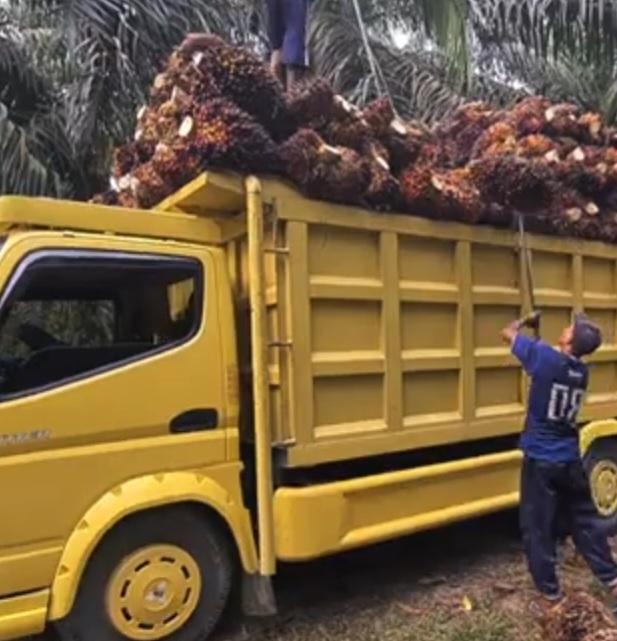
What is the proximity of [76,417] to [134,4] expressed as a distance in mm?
4656

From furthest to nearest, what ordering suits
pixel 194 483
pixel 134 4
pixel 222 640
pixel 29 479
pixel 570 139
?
1. pixel 134 4
2. pixel 570 139
3. pixel 222 640
4. pixel 194 483
5. pixel 29 479

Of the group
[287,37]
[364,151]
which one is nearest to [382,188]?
[364,151]

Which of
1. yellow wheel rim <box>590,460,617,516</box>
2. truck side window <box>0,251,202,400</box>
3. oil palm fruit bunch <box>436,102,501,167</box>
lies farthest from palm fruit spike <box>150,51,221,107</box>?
yellow wheel rim <box>590,460,617,516</box>

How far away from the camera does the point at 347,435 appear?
455 cm

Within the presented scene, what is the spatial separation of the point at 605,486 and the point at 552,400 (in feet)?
6.05

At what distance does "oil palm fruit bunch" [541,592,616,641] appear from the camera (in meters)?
3.51

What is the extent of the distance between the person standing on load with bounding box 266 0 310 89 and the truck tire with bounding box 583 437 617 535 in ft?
11.0

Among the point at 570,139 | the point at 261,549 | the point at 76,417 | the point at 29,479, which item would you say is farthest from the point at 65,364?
the point at 570,139

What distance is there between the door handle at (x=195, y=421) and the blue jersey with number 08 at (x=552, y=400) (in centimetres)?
173

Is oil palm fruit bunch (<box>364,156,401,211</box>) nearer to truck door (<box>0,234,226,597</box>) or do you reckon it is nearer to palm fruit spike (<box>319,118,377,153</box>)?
palm fruit spike (<box>319,118,377,153</box>)

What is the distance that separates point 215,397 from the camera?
421cm

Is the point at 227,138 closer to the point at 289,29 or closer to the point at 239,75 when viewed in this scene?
the point at 239,75

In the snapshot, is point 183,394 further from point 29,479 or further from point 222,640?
point 222,640

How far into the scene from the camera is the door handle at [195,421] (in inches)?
161
